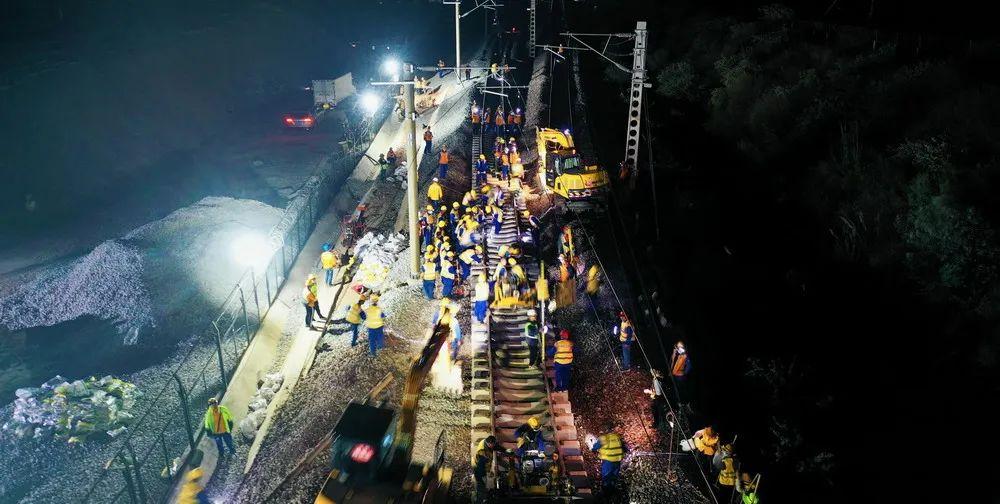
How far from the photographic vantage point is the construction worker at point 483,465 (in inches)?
441

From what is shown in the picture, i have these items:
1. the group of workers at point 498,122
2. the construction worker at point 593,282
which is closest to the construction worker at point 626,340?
the construction worker at point 593,282

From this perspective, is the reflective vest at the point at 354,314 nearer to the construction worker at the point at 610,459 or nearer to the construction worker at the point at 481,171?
the construction worker at the point at 610,459

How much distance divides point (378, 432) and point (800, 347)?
10.8m

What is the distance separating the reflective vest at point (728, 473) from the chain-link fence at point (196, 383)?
11.1 m

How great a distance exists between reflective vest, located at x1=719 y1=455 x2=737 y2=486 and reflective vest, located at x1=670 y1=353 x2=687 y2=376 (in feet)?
9.40

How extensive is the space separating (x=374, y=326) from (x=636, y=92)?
12.8m

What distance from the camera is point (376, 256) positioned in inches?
858

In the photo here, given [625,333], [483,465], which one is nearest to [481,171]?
[625,333]

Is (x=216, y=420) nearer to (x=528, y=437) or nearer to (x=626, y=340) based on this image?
(x=528, y=437)

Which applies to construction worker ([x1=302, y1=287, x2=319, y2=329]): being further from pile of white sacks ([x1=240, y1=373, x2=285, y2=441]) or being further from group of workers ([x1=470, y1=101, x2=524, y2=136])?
group of workers ([x1=470, y1=101, x2=524, y2=136])

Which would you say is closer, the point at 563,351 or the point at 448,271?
the point at 563,351


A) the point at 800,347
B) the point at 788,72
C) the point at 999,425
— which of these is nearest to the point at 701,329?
the point at 800,347

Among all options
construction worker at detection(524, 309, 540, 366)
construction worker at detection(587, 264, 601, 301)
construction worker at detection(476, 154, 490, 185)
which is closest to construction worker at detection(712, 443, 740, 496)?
construction worker at detection(524, 309, 540, 366)

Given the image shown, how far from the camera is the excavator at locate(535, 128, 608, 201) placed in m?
22.8
